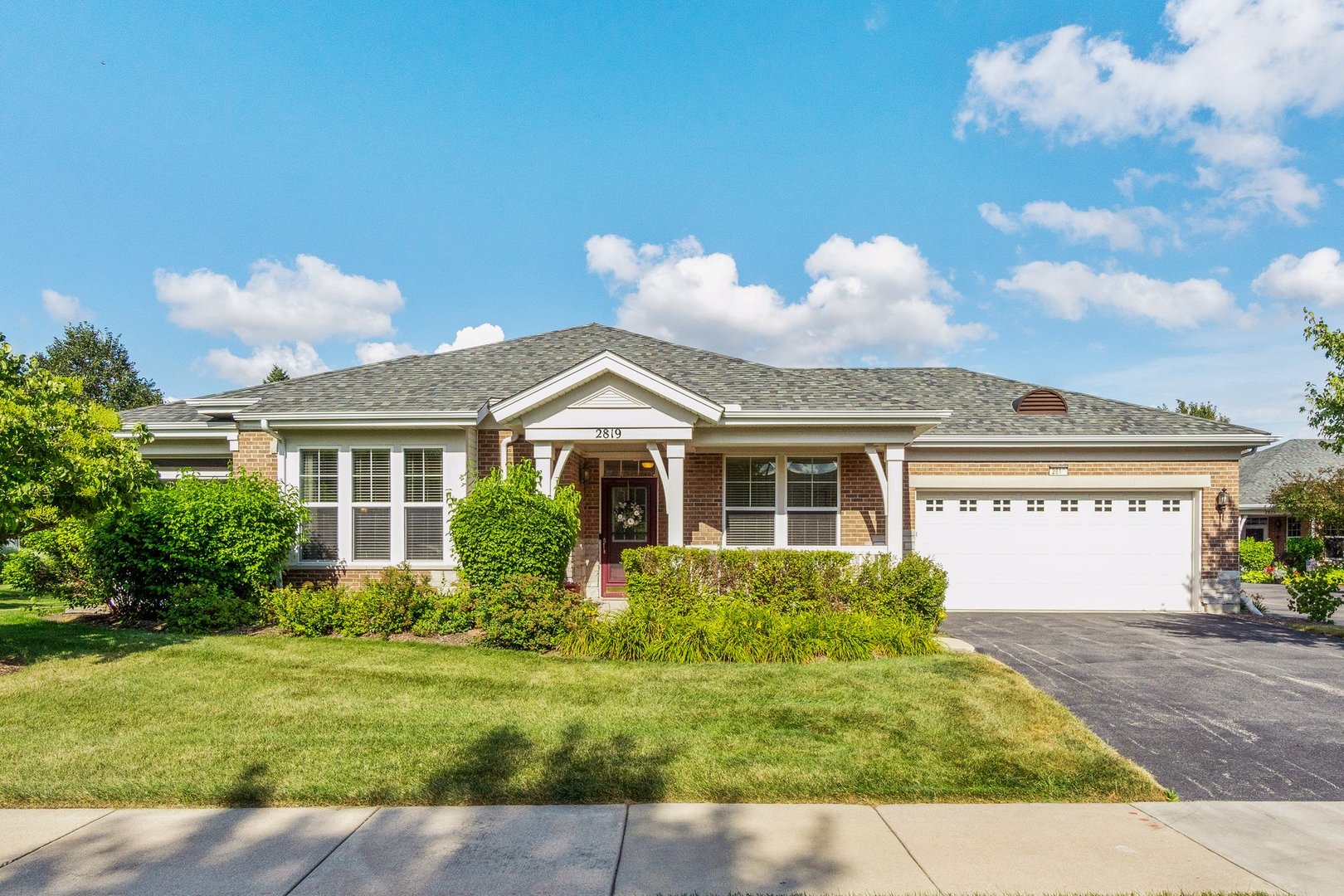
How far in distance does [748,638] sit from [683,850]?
16.6 ft

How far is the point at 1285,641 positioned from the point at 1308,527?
58.0 ft

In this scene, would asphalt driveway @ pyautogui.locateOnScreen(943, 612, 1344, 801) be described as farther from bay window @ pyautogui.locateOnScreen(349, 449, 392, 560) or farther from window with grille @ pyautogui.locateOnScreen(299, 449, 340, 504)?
window with grille @ pyautogui.locateOnScreen(299, 449, 340, 504)

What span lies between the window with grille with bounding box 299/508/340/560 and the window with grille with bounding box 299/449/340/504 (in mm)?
236

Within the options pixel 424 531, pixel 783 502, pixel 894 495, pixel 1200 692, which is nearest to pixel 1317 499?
pixel 894 495

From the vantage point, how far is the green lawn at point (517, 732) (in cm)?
533

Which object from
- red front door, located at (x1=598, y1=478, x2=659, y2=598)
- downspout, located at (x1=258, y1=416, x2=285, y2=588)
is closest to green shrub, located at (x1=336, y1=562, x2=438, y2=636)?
downspout, located at (x1=258, y1=416, x2=285, y2=588)

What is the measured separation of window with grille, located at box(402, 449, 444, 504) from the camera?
12625mm

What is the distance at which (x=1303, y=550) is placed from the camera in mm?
23188

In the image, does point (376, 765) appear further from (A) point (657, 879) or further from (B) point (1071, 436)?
(B) point (1071, 436)

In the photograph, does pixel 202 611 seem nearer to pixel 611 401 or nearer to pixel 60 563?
pixel 60 563

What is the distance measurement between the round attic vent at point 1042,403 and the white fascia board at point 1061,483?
1.74 meters

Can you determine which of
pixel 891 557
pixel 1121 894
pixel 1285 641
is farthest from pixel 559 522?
pixel 1285 641

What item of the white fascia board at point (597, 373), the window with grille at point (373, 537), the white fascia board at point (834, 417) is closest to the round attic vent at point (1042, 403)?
the white fascia board at point (834, 417)

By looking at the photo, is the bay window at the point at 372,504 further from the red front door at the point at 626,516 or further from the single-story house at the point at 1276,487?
the single-story house at the point at 1276,487
